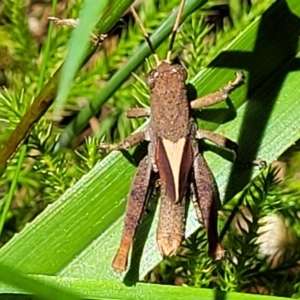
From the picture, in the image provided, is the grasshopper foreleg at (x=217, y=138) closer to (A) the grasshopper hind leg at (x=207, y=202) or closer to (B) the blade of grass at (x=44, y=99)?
(A) the grasshopper hind leg at (x=207, y=202)

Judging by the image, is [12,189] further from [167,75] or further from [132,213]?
[167,75]

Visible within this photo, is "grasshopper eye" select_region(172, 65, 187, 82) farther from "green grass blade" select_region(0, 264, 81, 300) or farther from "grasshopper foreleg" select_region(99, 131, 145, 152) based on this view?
"green grass blade" select_region(0, 264, 81, 300)

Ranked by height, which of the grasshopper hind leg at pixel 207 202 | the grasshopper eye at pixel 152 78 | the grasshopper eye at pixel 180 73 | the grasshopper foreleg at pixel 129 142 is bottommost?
the grasshopper hind leg at pixel 207 202

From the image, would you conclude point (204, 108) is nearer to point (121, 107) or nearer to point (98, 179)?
point (98, 179)

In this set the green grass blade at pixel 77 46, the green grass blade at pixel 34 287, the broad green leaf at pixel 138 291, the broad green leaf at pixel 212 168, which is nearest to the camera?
the green grass blade at pixel 77 46

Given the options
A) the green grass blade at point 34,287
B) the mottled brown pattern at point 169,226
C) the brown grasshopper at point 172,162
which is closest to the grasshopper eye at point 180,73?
the brown grasshopper at point 172,162

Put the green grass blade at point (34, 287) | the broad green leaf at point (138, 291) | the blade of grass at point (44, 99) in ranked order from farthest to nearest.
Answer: the broad green leaf at point (138, 291), the blade of grass at point (44, 99), the green grass blade at point (34, 287)

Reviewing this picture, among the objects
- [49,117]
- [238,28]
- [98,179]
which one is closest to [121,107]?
[49,117]

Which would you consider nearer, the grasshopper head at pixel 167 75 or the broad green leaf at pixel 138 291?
the broad green leaf at pixel 138 291

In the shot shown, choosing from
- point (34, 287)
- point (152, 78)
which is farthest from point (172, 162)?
point (34, 287)

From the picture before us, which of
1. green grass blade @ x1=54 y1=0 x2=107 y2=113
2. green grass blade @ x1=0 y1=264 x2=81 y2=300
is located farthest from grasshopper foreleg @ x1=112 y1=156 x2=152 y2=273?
green grass blade @ x1=54 y1=0 x2=107 y2=113
